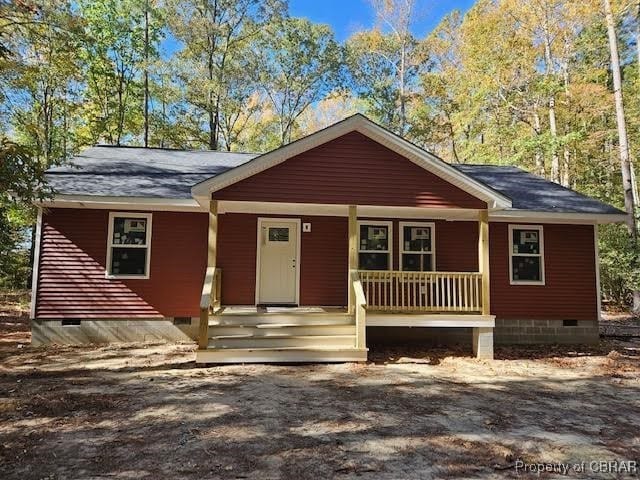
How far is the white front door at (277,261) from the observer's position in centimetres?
985

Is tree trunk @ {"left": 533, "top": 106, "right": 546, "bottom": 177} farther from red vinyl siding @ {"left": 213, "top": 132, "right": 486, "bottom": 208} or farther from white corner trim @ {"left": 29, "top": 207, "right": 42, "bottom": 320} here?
white corner trim @ {"left": 29, "top": 207, "right": 42, "bottom": 320}

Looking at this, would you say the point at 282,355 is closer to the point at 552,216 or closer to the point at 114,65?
the point at 552,216

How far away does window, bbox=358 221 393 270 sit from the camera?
32.8 feet

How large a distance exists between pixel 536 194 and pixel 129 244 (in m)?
9.68

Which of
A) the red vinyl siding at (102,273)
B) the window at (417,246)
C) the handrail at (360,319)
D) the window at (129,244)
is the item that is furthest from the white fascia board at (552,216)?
the window at (129,244)

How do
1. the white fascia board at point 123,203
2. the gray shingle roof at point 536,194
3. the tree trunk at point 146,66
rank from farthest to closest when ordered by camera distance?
the tree trunk at point 146,66 < the gray shingle roof at point 536,194 < the white fascia board at point 123,203

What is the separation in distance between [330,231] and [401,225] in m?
1.68

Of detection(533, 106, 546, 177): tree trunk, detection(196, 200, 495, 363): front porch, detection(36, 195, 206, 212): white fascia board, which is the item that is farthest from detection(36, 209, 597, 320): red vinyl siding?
detection(533, 106, 546, 177): tree trunk

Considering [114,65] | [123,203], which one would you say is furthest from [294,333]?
[114,65]

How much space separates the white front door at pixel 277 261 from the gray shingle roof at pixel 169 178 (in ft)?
6.29

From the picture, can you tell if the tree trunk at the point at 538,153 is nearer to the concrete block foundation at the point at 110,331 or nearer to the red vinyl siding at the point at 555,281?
the red vinyl siding at the point at 555,281

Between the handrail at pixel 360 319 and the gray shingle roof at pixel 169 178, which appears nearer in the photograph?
the handrail at pixel 360 319

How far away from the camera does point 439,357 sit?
8.47m

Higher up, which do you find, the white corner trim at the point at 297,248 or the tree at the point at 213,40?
the tree at the point at 213,40
